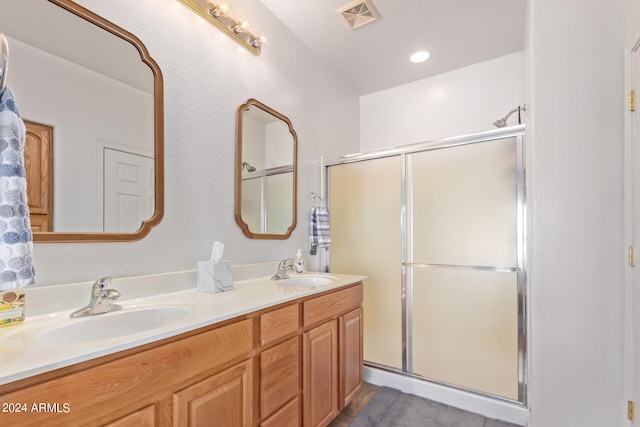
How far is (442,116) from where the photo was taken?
280 cm

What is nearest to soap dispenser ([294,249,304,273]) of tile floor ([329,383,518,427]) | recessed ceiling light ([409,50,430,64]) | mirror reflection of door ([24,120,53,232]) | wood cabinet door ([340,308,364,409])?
wood cabinet door ([340,308,364,409])

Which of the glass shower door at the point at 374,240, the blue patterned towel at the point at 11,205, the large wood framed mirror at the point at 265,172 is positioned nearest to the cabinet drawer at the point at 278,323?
the large wood framed mirror at the point at 265,172

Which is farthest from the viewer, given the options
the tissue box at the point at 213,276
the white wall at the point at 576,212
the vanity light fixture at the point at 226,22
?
the vanity light fixture at the point at 226,22

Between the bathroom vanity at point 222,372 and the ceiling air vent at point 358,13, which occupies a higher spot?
the ceiling air vent at point 358,13

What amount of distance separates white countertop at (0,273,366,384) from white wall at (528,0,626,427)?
1117mm

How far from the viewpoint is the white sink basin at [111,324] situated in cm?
95

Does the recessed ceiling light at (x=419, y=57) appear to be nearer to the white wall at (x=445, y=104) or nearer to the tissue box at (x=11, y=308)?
the white wall at (x=445, y=104)

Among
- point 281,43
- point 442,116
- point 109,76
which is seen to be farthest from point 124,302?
point 442,116

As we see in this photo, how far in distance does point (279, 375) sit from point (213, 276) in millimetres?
557

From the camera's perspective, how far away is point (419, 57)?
2.56 m

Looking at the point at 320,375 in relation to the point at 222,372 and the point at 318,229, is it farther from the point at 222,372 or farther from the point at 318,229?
the point at 318,229

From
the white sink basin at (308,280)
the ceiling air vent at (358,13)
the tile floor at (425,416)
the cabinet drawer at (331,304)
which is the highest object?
the ceiling air vent at (358,13)

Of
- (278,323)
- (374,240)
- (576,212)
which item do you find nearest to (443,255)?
(374,240)

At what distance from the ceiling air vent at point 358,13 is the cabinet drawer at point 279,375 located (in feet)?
6.92
